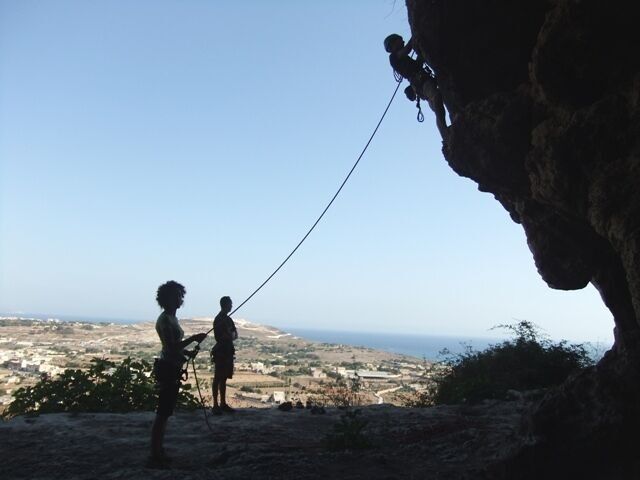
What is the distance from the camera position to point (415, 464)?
5.56 metres

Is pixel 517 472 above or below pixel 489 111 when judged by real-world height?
below

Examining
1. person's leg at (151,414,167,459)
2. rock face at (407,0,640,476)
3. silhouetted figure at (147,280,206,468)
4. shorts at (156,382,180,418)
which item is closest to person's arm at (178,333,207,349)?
silhouetted figure at (147,280,206,468)

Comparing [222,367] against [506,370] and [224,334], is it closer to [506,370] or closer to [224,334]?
[224,334]

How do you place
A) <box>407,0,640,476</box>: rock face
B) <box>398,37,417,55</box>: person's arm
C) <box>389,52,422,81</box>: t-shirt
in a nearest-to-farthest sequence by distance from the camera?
<box>407,0,640,476</box>: rock face
<box>398,37,417,55</box>: person's arm
<box>389,52,422,81</box>: t-shirt

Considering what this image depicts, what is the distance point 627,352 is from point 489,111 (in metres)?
3.55

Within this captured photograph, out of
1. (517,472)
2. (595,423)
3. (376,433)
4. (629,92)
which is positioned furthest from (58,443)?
(629,92)

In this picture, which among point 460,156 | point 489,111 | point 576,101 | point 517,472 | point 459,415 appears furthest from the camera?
point 459,415

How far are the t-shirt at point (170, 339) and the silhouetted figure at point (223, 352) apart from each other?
3395mm

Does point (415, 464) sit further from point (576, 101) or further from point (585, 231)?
point (576, 101)

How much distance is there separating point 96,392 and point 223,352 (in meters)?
3.16

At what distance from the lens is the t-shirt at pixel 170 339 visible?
18.1 feet

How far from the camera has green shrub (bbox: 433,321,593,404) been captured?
11.7 m

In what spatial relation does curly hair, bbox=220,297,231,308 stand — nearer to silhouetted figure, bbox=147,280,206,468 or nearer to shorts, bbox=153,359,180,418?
silhouetted figure, bbox=147,280,206,468

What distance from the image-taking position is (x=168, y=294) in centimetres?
577
